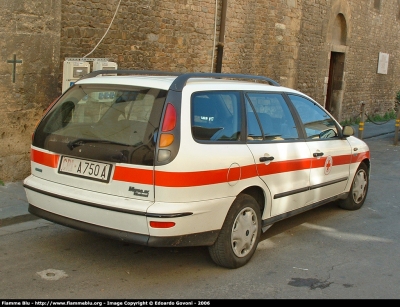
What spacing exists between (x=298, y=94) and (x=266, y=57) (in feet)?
27.9

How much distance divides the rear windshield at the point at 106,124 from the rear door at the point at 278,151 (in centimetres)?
110

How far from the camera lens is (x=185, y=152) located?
448 cm

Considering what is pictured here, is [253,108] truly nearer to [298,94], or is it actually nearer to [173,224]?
[298,94]

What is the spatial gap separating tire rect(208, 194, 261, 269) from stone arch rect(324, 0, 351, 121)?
14.6 metres

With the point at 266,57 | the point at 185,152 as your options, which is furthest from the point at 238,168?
the point at 266,57

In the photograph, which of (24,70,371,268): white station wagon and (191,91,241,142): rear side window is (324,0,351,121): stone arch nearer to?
(24,70,371,268): white station wagon

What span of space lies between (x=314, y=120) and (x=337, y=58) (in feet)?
47.3

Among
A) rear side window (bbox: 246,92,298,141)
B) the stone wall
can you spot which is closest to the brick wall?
the stone wall

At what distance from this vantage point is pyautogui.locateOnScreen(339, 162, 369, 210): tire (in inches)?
291

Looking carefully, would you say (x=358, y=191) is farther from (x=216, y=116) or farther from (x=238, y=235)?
(x=216, y=116)

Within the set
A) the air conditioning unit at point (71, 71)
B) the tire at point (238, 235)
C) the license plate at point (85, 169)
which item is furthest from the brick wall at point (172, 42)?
the tire at point (238, 235)

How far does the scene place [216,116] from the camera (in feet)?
16.2

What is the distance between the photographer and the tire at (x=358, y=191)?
7393 millimetres

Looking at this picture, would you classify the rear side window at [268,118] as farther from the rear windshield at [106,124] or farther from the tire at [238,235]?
the rear windshield at [106,124]
